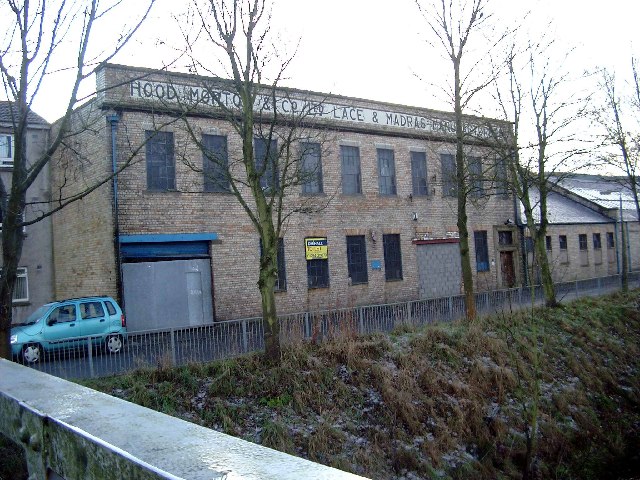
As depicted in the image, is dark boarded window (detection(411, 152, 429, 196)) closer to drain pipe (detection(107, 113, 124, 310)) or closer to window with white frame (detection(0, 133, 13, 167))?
drain pipe (detection(107, 113, 124, 310))

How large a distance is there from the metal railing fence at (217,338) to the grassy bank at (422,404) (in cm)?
57

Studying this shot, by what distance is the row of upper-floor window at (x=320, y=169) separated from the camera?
19.5 meters

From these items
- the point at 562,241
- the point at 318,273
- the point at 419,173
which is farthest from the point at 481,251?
the point at 318,273

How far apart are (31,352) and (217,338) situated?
5.32m

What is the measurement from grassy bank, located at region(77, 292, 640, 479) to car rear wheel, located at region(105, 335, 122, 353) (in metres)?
1.50

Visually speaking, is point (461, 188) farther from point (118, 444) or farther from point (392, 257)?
point (118, 444)

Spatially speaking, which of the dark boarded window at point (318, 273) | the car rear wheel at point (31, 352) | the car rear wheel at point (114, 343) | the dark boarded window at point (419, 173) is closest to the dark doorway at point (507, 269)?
the dark boarded window at point (419, 173)

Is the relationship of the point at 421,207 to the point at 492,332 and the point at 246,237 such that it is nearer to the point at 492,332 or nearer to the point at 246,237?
the point at 246,237

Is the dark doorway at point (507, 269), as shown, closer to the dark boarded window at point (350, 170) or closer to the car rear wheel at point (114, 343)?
the dark boarded window at point (350, 170)

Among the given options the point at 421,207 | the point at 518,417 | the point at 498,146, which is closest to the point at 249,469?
the point at 518,417

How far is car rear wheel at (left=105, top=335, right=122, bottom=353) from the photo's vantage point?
12703 mm

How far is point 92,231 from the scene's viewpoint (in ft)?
66.8

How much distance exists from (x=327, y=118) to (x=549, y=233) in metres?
16.9

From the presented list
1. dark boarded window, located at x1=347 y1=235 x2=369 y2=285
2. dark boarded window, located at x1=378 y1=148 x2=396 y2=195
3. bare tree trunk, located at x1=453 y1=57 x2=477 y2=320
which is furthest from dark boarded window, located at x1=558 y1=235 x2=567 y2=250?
bare tree trunk, located at x1=453 y1=57 x2=477 y2=320
